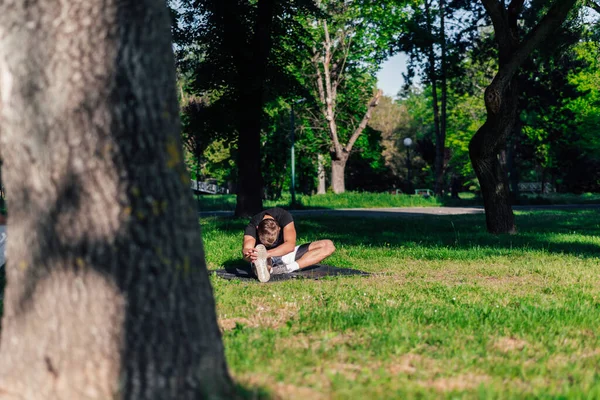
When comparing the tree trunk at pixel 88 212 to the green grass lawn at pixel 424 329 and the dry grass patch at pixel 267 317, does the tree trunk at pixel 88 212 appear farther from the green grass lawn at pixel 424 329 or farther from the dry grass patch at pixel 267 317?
the dry grass patch at pixel 267 317

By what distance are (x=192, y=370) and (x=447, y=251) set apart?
8888mm

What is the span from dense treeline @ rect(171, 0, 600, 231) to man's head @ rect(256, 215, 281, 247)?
24.4 feet

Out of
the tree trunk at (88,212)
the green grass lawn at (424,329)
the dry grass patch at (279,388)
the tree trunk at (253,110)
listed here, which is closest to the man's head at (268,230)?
the green grass lawn at (424,329)

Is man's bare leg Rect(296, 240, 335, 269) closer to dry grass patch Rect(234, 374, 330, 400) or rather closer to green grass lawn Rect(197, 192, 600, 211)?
dry grass patch Rect(234, 374, 330, 400)

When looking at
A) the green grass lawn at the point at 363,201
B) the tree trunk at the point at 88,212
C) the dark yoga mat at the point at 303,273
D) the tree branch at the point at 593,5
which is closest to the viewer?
the tree trunk at the point at 88,212

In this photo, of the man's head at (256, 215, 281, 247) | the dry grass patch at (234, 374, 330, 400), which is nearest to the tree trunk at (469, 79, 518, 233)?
the man's head at (256, 215, 281, 247)

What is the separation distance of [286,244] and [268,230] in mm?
309

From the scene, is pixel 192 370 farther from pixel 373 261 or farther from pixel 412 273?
pixel 373 261

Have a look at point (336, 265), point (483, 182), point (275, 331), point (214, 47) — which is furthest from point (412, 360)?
point (214, 47)

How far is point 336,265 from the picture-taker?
10375mm

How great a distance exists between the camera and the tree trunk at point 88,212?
3.21 meters

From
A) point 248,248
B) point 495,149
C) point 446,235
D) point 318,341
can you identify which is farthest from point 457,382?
point 495,149

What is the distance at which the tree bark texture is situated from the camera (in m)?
14.7

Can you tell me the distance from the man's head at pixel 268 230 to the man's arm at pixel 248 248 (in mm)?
147
